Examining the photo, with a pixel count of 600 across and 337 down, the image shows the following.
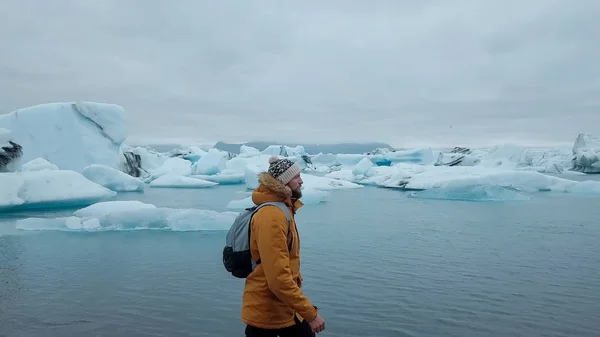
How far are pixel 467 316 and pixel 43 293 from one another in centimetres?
414

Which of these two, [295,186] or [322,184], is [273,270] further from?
[322,184]

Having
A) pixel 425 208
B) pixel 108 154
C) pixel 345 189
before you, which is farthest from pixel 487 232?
pixel 108 154

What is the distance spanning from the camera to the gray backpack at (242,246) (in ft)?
6.49

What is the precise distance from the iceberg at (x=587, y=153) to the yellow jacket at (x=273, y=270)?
1363 inches

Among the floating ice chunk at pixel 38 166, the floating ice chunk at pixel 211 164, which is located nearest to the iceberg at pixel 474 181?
the floating ice chunk at pixel 211 164

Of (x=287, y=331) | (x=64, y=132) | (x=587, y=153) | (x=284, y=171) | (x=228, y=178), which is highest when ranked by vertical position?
(x=64, y=132)

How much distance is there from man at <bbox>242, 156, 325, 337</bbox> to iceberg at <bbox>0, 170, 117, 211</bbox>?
35.8ft

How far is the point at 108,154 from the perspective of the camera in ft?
62.4

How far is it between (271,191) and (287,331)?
60cm

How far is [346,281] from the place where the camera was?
5.38 m

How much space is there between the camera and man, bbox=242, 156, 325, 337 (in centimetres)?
186

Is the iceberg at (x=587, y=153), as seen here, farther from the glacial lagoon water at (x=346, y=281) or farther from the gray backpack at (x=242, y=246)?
the gray backpack at (x=242, y=246)

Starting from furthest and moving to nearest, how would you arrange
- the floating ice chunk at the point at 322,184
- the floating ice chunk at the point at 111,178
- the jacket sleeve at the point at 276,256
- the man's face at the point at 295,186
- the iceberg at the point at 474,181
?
the floating ice chunk at the point at 322,184, the floating ice chunk at the point at 111,178, the iceberg at the point at 474,181, the man's face at the point at 295,186, the jacket sleeve at the point at 276,256

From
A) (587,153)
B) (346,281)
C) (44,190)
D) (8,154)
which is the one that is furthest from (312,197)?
(587,153)
